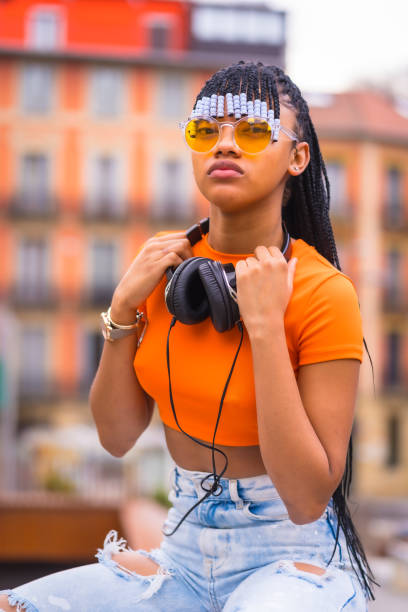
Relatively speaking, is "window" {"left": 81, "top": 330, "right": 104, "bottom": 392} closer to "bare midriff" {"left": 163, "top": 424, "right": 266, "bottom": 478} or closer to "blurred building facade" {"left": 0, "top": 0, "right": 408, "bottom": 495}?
"blurred building facade" {"left": 0, "top": 0, "right": 408, "bottom": 495}

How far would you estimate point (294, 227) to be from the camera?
60.2 inches

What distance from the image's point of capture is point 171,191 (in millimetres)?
23094

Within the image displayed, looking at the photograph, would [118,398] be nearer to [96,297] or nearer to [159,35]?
[96,297]

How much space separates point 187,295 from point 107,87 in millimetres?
22613

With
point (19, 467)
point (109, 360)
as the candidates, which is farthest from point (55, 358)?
point (109, 360)

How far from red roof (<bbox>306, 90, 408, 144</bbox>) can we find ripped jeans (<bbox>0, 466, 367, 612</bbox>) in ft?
75.2

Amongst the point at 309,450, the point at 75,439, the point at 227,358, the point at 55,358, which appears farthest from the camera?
the point at 55,358

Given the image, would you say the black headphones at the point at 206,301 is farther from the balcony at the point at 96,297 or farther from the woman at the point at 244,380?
the balcony at the point at 96,297

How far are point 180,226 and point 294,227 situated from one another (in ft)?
70.3

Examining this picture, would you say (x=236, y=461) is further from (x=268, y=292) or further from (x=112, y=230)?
(x=112, y=230)

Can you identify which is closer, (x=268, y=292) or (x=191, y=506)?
(x=268, y=292)

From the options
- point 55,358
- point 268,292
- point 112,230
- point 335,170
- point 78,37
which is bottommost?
point 55,358

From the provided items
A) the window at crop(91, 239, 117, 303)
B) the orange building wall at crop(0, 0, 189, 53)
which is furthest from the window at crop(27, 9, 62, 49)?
the window at crop(91, 239, 117, 303)

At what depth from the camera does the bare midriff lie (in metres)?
1.32
